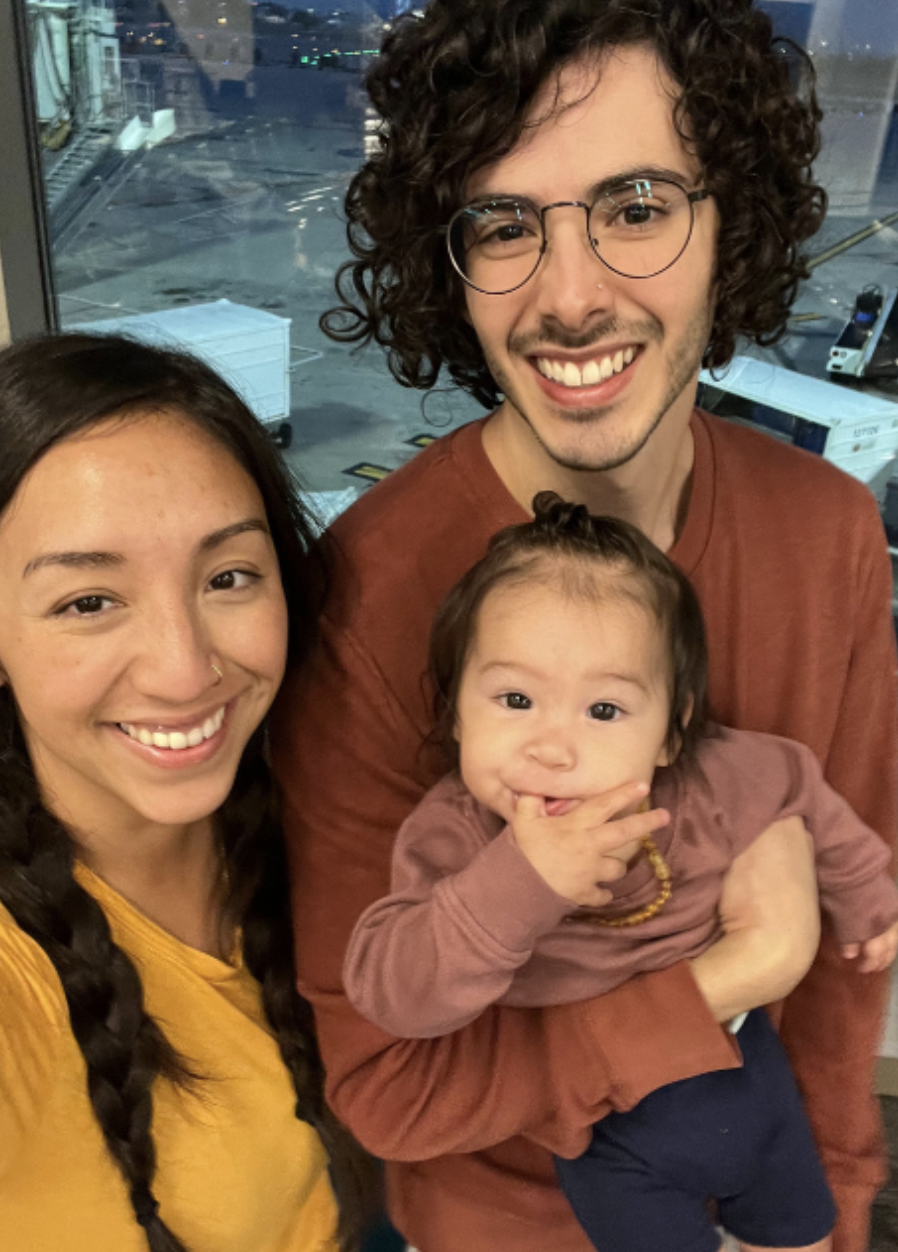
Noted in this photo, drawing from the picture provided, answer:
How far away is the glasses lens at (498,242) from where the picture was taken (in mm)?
1184

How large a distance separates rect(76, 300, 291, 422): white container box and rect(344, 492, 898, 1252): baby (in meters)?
1.52

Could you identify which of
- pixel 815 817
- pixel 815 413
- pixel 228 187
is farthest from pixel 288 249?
Result: pixel 815 817

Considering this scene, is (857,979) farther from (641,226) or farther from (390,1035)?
(641,226)

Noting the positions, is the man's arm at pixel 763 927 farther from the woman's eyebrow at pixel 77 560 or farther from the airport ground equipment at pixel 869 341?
the airport ground equipment at pixel 869 341

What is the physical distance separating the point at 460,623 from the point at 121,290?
1.88 metres

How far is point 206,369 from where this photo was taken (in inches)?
47.6

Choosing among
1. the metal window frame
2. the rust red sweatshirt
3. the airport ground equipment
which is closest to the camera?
the rust red sweatshirt

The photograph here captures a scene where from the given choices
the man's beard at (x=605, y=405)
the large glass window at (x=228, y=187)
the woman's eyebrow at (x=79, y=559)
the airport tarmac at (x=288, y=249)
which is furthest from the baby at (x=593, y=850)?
the airport tarmac at (x=288, y=249)

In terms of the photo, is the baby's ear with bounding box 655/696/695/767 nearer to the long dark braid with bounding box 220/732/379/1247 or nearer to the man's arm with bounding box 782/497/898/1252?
the man's arm with bounding box 782/497/898/1252

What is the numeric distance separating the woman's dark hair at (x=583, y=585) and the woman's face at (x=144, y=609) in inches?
7.2

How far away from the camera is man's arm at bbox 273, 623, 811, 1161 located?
3.43ft

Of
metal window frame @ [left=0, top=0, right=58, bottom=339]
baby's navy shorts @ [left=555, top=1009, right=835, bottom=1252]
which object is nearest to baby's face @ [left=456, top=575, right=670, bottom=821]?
baby's navy shorts @ [left=555, top=1009, right=835, bottom=1252]

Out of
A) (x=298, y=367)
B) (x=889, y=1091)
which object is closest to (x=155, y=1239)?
(x=889, y=1091)

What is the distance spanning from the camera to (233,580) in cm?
111
